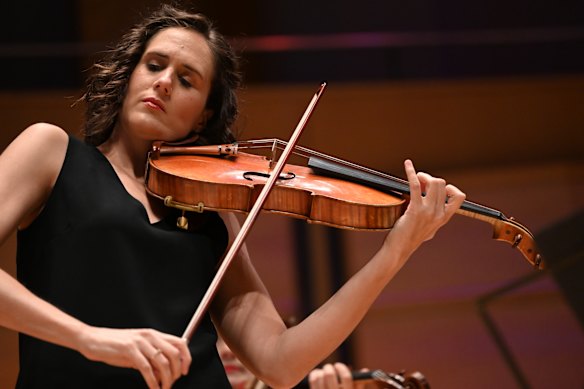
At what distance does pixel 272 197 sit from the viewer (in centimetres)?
120

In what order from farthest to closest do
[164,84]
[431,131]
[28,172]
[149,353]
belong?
[431,131]
[164,84]
[28,172]
[149,353]

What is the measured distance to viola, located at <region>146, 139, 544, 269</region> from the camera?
3.88 feet

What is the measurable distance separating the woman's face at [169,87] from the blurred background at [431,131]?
1.32m

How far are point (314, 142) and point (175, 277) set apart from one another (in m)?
1.66

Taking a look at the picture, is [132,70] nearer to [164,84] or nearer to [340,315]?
[164,84]

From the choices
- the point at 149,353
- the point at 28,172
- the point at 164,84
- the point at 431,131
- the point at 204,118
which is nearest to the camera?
the point at 149,353

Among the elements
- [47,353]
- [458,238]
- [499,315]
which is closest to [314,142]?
[458,238]

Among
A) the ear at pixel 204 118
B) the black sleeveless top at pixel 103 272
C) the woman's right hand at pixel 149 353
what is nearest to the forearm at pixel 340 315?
the black sleeveless top at pixel 103 272

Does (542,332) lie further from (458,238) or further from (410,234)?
(410,234)

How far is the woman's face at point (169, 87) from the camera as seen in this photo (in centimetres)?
128

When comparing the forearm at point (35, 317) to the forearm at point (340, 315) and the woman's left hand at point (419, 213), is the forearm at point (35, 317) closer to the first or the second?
the forearm at point (340, 315)

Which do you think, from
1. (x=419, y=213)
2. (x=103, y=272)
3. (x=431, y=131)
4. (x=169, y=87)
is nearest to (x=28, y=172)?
(x=103, y=272)

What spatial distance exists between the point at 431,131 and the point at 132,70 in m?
1.67

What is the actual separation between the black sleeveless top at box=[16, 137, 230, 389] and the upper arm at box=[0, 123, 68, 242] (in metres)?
0.02
